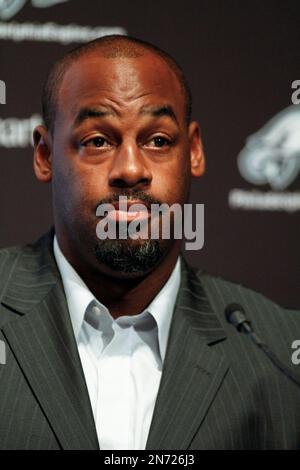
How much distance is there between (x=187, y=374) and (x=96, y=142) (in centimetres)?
48

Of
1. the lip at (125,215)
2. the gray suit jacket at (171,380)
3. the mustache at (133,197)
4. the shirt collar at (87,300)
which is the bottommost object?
the gray suit jacket at (171,380)

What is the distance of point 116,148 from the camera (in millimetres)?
1552

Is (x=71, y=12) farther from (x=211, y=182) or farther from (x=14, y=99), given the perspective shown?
(x=211, y=182)

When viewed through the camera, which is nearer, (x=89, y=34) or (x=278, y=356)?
(x=278, y=356)

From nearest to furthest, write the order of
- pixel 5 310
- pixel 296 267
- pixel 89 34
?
pixel 5 310, pixel 89 34, pixel 296 267

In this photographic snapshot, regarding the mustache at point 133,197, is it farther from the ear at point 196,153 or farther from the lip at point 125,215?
the ear at point 196,153

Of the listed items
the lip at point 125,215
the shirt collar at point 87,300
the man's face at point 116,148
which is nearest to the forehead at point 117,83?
the man's face at point 116,148

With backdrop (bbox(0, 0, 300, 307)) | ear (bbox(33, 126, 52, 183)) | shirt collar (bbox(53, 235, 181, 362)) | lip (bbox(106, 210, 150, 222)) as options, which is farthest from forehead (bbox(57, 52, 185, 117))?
backdrop (bbox(0, 0, 300, 307))

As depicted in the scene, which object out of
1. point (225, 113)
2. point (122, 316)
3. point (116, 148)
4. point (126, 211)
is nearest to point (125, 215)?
point (126, 211)

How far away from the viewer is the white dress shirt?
4.98 ft

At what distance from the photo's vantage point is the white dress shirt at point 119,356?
152 centimetres

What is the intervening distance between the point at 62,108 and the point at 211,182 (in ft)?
2.03
